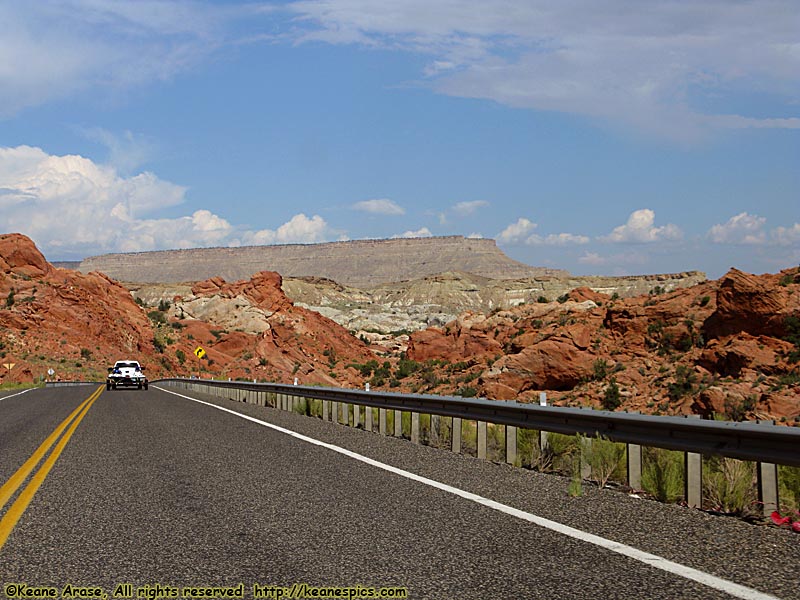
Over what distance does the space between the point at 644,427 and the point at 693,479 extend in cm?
104

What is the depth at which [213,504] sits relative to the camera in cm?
898

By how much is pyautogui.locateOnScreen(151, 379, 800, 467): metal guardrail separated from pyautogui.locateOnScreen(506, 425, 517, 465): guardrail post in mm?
104

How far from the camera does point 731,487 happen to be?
867 cm

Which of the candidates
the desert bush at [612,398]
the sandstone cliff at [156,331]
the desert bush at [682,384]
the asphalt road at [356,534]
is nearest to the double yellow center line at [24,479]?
the asphalt road at [356,534]

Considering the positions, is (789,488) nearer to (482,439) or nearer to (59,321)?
Result: (482,439)

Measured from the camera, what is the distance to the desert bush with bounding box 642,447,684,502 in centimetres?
934

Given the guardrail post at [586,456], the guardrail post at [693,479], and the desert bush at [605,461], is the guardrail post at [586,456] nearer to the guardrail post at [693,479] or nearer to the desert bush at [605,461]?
the desert bush at [605,461]

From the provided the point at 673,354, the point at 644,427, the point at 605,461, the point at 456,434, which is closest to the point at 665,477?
the point at 644,427

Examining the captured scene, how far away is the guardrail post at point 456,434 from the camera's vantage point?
14.3m

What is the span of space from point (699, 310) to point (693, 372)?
7400mm

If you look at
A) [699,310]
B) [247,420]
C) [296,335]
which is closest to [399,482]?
[247,420]

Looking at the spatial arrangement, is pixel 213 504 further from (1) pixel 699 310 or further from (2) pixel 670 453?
(1) pixel 699 310

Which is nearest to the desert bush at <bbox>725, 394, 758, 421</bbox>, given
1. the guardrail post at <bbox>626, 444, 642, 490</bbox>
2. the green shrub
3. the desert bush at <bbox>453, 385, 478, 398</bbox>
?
the desert bush at <bbox>453, 385, 478, 398</bbox>

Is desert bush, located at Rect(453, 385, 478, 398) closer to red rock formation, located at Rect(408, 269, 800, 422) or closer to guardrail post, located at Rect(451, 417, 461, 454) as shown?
red rock formation, located at Rect(408, 269, 800, 422)
